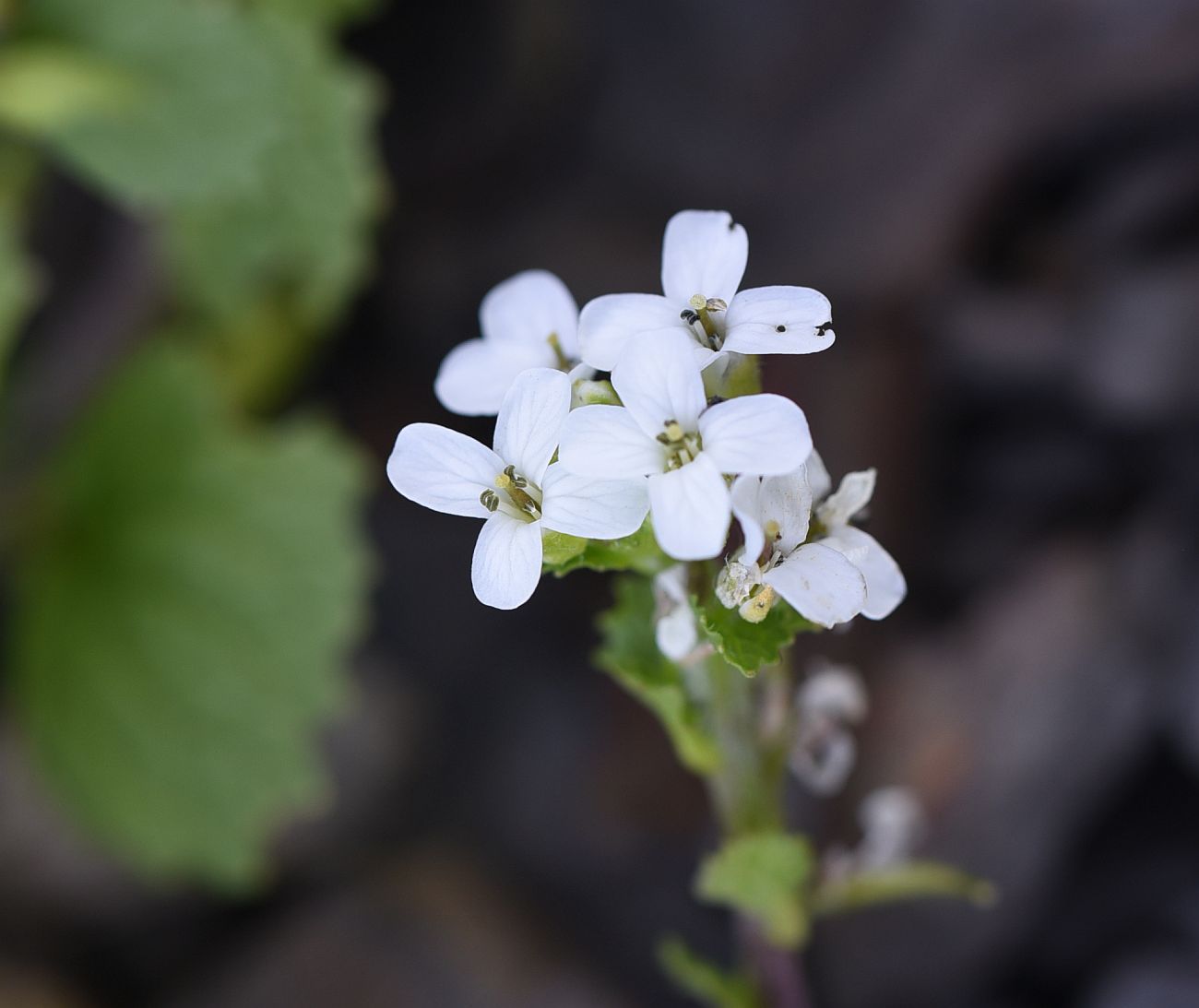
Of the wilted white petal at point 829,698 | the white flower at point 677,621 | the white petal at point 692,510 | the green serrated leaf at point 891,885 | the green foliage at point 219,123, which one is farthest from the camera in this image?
the green foliage at point 219,123

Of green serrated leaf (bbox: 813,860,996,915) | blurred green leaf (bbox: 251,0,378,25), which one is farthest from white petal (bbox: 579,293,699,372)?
blurred green leaf (bbox: 251,0,378,25)

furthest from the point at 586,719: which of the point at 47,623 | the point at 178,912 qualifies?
the point at 47,623

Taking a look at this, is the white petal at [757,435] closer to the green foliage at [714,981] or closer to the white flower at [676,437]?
the white flower at [676,437]

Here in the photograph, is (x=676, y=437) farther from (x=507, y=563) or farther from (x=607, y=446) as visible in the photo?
(x=507, y=563)

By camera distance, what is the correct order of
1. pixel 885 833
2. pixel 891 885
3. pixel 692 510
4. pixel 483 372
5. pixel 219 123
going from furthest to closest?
pixel 219 123 → pixel 885 833 → pixel 891 885 → pixel 483 372 → pixel 692 510

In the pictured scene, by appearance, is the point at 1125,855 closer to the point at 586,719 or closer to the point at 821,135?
the point at 586,719

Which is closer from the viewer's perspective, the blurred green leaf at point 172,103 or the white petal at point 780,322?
the white petal at point 780,322

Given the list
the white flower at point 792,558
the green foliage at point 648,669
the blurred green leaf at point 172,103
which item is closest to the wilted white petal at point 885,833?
the green foliage at point 648,669

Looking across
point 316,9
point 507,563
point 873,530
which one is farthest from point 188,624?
point 507,563
